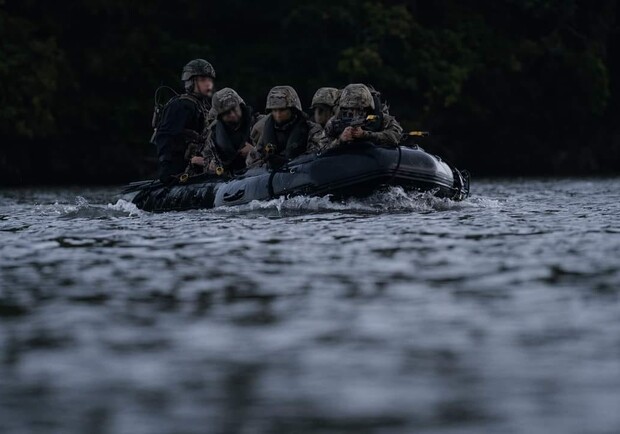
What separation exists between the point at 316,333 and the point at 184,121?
1262 centimetres

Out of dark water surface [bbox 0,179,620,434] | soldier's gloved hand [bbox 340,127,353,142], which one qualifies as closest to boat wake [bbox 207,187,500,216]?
soldier's gloved hand [bbox 340,127,353,142]

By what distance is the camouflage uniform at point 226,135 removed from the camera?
18344 millimetres

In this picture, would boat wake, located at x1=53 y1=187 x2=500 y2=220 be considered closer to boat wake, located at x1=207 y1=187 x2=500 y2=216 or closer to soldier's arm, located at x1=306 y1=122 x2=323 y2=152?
boat wake, located at x1=207 y1=187 x2=500 y2=216

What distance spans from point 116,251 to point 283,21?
2897 cm

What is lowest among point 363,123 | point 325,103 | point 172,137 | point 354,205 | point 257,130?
point 354,205

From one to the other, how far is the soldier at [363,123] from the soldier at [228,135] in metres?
2.00

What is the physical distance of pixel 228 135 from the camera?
61.2 ft

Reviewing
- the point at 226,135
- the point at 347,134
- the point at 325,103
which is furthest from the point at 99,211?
the point at 347,134

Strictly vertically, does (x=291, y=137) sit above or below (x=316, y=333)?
above

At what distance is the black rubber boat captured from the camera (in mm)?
16062

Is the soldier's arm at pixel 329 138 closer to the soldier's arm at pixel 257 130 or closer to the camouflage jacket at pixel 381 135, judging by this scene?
the camouflage jacket at pixel 381 135

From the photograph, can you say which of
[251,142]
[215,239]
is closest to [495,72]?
[251,142]

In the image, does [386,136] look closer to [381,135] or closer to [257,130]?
[381,135]

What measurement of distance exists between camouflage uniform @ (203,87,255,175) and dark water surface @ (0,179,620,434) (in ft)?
19.5
